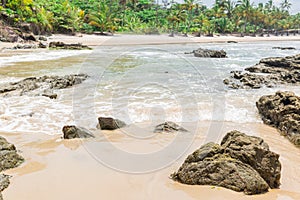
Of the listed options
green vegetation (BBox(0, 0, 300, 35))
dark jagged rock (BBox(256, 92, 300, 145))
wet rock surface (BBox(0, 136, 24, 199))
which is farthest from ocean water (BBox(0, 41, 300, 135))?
green vegetation (BBox(0, 0, 300, 35))

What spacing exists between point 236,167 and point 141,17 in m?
65.0

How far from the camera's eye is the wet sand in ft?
12.7

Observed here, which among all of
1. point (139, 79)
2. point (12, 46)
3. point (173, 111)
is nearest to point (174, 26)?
point (12, 46)

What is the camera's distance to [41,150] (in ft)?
18.1

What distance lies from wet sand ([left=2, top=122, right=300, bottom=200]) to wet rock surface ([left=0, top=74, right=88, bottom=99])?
430cm

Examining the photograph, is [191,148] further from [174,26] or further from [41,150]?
[174,26]

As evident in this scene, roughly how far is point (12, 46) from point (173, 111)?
24.4 metres

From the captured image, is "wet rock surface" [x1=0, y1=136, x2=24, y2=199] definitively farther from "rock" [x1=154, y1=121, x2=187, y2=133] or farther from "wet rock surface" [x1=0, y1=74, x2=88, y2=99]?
"wet rock surface" [x1=0, y1=74, x2=88, y2=99]

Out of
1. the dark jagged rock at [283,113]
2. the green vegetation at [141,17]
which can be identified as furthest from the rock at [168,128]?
the green vegetation at [141,17]

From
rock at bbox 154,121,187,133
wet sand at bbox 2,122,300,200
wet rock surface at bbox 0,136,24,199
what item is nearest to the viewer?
wet sand at bbox 2,122,300,200

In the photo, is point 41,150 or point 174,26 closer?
point 41,150

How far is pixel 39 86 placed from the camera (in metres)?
11.5

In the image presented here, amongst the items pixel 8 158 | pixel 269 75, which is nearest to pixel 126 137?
pixel 8 158

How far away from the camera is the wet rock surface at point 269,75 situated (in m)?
14.0
